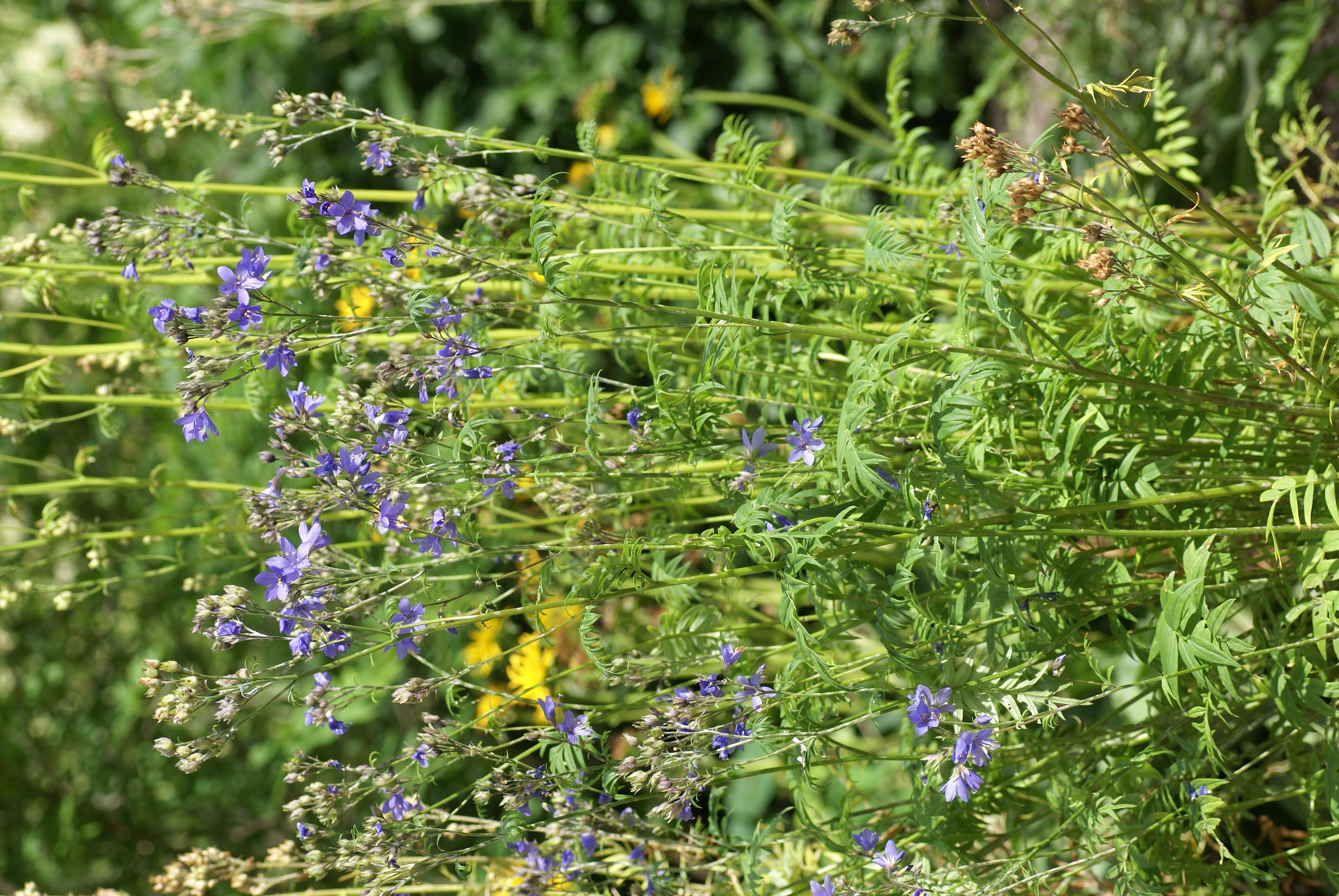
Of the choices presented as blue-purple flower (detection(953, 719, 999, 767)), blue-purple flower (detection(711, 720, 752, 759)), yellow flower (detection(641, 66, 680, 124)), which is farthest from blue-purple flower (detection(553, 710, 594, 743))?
yellow flower (detection(641, 66, 680, 124))

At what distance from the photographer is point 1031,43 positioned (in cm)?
248

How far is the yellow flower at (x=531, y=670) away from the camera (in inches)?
53.3

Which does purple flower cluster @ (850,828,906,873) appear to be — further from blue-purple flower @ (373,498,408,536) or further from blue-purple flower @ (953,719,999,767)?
blue-purple flower @ (373,498,408,536)

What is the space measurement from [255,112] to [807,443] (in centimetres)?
274

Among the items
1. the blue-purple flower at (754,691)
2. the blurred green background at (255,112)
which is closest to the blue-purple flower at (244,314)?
the blue-purple flower at (754,691)

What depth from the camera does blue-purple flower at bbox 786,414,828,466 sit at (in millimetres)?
895

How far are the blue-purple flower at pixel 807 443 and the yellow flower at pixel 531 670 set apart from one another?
0.52 meters

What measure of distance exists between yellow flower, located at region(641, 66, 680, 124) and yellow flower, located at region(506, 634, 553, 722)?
1.47m

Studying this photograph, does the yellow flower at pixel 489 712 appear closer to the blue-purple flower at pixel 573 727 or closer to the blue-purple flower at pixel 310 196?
the blue-purple flower at pixel 573 727

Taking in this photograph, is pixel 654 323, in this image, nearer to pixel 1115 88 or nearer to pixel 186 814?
pixel 1115 88

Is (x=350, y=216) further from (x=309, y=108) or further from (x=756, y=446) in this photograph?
(x=756, y=446)

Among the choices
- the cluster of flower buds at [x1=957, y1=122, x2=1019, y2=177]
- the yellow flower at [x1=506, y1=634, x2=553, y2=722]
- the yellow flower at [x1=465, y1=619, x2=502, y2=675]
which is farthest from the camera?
the yellow flower at [x1=465, y1=619, x2=502, y2=675]

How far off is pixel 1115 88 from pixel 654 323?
58 centimetres

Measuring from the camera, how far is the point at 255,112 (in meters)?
3.04
